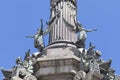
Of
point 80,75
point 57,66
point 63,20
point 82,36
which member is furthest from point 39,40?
point 80,75

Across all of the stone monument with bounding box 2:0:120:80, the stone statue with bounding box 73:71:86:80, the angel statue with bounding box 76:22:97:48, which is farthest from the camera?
the angel statue with bounding box 76:22:97:48

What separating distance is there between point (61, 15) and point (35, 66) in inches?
156

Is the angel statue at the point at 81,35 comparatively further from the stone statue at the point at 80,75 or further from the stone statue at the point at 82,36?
the stone statue at the point at 80,75

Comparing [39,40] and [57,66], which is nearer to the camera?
[57,66]

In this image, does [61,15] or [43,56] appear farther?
[61,15]

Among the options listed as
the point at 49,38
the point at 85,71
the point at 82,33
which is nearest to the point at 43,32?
the point at 49,38

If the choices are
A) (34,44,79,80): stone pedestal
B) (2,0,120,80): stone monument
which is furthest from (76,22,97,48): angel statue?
(34,44,79,80): stone pedestal

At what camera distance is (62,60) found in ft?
74.1

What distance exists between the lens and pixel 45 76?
22516 mm

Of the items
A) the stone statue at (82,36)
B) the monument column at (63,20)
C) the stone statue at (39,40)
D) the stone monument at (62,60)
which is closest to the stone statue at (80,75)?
the stone monument at (62,60)

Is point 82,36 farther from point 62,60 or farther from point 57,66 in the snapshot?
point 57,66

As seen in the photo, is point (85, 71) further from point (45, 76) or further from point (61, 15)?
point (61, 15)

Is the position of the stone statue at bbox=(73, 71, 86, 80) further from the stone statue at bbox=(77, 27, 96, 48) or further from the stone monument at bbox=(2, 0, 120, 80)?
the stone statue at bbox=(77, 27, 96, 48)

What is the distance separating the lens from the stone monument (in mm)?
22078
